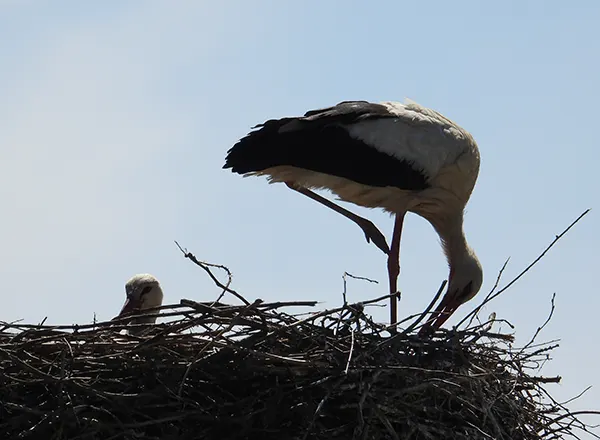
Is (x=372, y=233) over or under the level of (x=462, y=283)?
over

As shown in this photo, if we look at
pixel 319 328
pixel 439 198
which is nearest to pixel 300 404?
pixel 319 328

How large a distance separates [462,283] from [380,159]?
3.10 ft

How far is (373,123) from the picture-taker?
24.0 feet

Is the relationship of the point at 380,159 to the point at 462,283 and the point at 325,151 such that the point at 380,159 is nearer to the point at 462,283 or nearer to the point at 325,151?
the point at 325,151

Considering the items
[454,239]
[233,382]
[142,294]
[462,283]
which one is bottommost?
[233,382]

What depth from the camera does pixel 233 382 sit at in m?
5.14

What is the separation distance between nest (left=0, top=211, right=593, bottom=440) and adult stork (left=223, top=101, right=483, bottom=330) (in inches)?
76.8

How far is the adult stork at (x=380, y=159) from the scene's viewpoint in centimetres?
721

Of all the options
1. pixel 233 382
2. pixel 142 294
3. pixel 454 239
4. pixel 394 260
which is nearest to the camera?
pixel 233 382

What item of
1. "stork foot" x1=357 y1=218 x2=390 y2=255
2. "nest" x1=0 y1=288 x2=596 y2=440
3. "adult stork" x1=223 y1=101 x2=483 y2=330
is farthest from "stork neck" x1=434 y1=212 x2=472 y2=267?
"nest" x1=0 y1=288 x2=596 y2=440

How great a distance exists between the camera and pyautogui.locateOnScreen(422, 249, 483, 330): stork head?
7645 mm

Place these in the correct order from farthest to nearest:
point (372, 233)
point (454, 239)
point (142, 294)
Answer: point (372, 233) < point (454, 239) < point (142, 294)

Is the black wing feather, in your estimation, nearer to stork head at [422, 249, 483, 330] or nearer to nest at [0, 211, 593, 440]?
stork head at [422, 249, 483, 330]

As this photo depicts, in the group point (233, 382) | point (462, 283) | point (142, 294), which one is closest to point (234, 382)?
point (233, 382)
